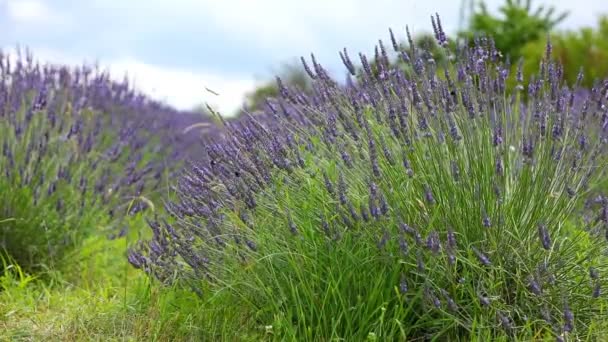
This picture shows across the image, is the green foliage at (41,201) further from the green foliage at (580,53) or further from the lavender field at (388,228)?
the green foliage at (580,53)

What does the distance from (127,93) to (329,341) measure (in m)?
5.35

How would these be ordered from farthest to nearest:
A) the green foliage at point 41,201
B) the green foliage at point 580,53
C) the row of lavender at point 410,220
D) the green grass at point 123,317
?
the green foliage at point 580,53
the green foliage at point 41,201
the green grass at point 123,317
the row of lavender at point 410,220

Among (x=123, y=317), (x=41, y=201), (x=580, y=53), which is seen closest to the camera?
(x=123, y=317)

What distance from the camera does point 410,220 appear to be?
10.3 feet

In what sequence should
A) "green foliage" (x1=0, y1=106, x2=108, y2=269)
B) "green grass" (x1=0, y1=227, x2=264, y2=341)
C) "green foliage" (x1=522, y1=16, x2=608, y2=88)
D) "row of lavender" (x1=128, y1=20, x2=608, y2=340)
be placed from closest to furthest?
1. "row of lavender" (x1=128, y1=20, x2=608, y2=340)
2. "green grass" (x1=0, y1=227, x2=264, y2=341)
3. "green foliage" (x1=0, y1=106, x2=108, y2=269)
4. "green foliage" (x1=522, y1=16, x2=608, y2=88)

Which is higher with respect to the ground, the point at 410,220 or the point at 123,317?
the point at 410,220

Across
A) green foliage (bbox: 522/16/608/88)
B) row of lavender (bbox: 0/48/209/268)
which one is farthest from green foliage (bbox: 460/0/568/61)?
row of lavender (bbox: 0/48/209/268)

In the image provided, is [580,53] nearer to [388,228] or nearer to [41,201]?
[41,201]

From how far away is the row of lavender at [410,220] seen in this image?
302 cm

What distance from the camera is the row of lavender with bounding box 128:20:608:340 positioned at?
3.02 m

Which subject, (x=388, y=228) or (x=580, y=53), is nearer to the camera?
(x=388, y=228)

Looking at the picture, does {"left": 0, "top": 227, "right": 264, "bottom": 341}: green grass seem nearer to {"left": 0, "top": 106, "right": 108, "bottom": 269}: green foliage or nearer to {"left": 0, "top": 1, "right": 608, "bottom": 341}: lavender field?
{"left": 0, "top": 1, "right": 608, "bottom": 341}: lavender field

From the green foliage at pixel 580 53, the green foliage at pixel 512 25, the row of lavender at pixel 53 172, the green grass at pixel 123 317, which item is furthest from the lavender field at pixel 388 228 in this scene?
the green foliage at pixel 512 25

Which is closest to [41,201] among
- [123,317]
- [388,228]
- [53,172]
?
[53,172]
